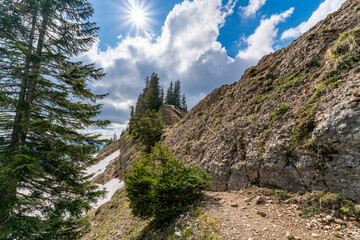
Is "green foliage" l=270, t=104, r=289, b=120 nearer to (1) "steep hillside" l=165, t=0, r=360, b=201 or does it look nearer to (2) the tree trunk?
(1) "steep hillside" l=165, t=0, r=360, b=201

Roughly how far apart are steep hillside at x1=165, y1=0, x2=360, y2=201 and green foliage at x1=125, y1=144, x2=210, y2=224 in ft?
9.31

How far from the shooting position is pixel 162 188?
5.79 m

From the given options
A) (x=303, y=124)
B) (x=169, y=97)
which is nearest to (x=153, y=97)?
(x=169, y=97)

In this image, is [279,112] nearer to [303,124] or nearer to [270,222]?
[303,124]

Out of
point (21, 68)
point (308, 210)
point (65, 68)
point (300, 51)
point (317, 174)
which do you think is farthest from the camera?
point (300, 51)

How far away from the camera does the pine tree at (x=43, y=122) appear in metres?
5.53

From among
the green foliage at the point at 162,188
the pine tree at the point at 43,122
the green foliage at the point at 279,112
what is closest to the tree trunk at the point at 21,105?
the pine tree at the point at 43,122

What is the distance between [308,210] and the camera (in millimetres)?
4559

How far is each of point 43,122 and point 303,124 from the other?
38.2 ft

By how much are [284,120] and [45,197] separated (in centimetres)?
1321

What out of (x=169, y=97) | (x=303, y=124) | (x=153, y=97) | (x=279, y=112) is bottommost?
(x=303, y=124)

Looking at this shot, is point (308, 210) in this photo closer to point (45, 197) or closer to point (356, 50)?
point (356, 50)

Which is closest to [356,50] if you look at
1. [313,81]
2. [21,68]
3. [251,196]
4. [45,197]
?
[313,81]

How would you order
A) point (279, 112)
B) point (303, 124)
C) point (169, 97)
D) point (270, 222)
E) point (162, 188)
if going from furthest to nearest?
point (169, 97) < point (279, 112) < point (303, 124) < point (162, 188) < point (270, 222)
